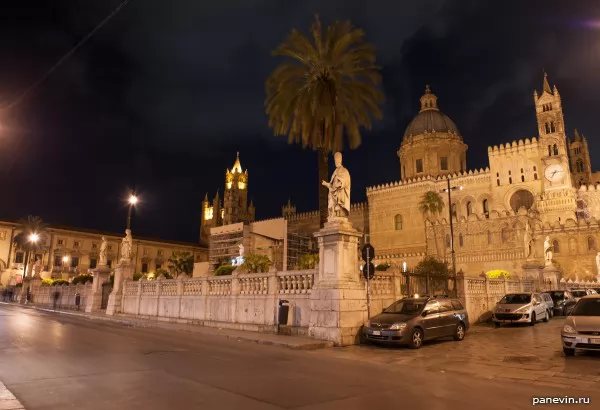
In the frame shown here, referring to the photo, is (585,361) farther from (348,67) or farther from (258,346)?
(348,67)

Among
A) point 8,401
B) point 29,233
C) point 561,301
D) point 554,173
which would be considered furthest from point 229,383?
point 29,233

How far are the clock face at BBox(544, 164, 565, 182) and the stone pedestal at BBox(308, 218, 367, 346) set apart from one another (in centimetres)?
5749

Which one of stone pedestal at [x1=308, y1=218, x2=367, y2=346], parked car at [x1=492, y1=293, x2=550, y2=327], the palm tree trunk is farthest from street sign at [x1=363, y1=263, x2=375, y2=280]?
parked car at [x1=492, y1=293, x2=550, y2=327]

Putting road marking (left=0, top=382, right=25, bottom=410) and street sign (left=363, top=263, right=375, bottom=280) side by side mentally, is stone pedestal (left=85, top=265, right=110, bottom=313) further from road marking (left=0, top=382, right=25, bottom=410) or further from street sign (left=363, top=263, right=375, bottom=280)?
road marking (left=0, top=382, right=25, bottom=410)

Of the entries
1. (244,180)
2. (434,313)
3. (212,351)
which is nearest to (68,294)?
(212,351)

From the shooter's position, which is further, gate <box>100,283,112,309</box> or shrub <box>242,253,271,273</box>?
shrub <box>242,253,271,273</box>

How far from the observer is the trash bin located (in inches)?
625

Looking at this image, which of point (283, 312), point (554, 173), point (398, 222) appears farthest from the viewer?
point (398, 222)

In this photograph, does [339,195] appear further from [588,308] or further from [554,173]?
[554,173]

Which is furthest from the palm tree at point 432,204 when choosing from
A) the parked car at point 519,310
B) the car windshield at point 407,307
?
the car windshield at point 407,307

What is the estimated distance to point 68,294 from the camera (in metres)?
37.9

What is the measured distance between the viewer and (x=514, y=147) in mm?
66000

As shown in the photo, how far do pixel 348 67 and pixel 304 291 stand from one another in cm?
1130

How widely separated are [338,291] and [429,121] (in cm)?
7331
